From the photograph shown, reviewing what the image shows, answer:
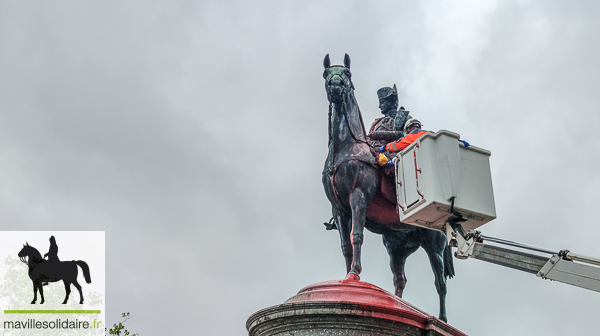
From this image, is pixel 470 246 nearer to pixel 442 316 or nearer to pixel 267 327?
pixel 267 327

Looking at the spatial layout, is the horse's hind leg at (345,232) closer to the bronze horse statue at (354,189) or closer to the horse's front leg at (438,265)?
the bronze horse statue at (354,189)

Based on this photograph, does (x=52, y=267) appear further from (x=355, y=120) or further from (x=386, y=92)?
(x=386, y=92)

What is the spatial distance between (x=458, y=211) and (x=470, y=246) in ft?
1.97

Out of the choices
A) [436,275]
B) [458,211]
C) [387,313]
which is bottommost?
[387,313]

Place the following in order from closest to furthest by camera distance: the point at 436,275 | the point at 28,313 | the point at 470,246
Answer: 1. the point at 470,246
2. the point at 436,275
3. the point at 28,313

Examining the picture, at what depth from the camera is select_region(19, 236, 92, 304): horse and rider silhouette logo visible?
15.3 metres

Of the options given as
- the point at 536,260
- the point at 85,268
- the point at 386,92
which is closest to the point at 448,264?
the point at 386,92

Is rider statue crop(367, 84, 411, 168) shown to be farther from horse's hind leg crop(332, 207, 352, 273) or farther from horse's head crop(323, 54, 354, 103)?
horse's hind leg crop(332, 207, 352, 273)

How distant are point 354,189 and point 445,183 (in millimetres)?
2834

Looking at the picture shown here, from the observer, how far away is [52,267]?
15.4m

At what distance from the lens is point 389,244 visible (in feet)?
41.7

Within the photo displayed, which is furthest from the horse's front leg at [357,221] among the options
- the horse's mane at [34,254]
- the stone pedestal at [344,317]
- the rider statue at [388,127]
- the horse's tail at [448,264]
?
the horse's mane at [34,254]

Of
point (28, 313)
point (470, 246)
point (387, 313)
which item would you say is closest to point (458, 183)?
point (470, 246)

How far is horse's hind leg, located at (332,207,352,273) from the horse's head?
5.89 ft
